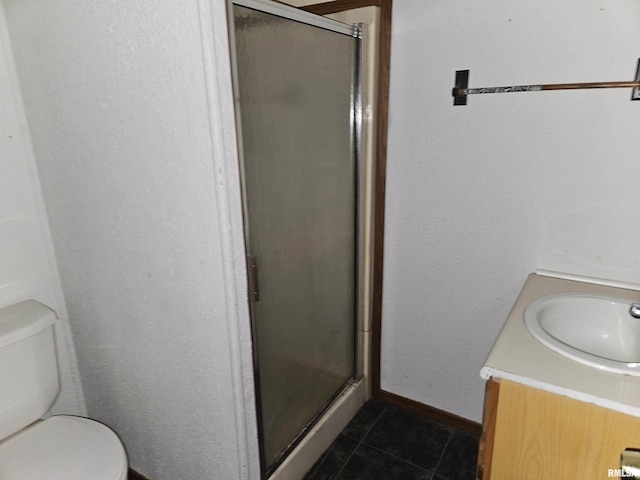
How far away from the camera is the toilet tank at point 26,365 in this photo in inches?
50.4

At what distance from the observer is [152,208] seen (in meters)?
1.16

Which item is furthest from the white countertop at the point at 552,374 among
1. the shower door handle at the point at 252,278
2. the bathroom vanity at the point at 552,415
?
the shower door handle at the point at 252,278

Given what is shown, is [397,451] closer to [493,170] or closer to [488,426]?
[488,426]

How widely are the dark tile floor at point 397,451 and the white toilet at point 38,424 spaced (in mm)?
790

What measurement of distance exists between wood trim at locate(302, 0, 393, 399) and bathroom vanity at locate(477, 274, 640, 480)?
79 centimetres

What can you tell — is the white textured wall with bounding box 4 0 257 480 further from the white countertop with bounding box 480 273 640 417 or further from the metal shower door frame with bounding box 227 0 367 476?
the white countertop with bounding box 480 273 640 417

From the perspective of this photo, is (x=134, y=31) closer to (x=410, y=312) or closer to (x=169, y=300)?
(x=169, y=300)

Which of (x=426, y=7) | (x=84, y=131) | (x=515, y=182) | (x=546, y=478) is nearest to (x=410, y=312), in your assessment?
(x=515, y=182)

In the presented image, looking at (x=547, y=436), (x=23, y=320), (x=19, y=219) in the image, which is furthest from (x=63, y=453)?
(x=547, y=436)

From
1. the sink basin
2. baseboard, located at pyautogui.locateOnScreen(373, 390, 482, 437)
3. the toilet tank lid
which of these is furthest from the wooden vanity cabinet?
the toilet tank lid

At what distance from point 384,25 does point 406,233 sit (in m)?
0.82

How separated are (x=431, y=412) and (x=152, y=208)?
60.2 inches

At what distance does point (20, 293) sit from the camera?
4.76ft

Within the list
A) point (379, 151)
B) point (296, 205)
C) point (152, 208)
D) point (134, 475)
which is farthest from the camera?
point (379, 151)
